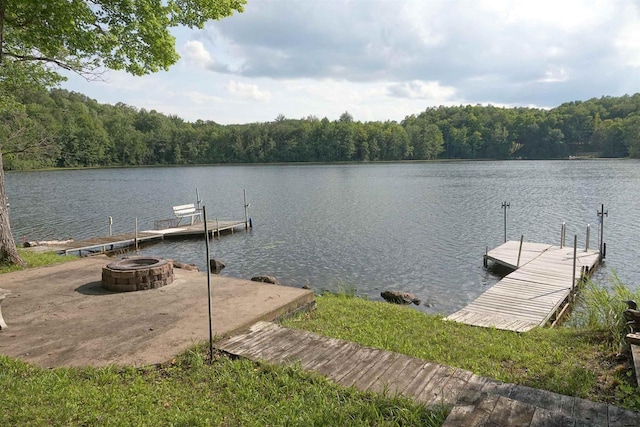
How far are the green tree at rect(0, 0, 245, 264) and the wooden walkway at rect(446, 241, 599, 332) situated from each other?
30.1 ft

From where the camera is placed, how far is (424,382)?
443cm

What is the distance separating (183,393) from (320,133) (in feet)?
342

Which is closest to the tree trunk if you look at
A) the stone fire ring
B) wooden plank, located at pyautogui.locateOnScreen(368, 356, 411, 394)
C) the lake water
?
the stone fire ring

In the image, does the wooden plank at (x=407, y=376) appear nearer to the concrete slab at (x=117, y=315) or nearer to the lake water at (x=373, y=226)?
the concrete slab at (x=117, y=315)

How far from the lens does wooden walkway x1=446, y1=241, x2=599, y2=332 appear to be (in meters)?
8.65

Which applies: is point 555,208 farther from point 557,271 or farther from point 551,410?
point 551,410

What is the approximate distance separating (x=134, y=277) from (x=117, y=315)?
1.36 meters

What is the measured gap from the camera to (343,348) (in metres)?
5.38

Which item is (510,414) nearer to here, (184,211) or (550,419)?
(550,419)

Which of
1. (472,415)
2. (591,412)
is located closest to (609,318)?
(591,412)

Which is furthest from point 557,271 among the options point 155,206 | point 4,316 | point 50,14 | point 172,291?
point 155,206

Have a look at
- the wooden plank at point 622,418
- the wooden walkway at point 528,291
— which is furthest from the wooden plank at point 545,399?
the wooden walkway at point 528,291

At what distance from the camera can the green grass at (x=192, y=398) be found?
3.75 m

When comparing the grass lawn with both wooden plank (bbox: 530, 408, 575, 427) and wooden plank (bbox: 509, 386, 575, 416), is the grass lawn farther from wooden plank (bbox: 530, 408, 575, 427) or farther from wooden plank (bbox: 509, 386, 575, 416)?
wooden plank (bbox: 509, 386, 575, 416)
